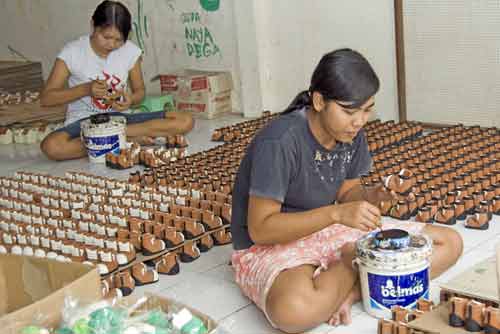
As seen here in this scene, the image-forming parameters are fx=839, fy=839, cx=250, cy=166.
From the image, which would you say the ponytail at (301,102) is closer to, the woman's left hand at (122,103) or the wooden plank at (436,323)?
the wooden plank at (436,323)

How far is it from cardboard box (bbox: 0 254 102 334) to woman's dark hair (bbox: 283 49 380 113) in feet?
2.93

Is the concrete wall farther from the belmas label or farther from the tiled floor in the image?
the belmas label

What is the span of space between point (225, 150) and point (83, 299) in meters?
2.86

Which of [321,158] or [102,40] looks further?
[102,40]

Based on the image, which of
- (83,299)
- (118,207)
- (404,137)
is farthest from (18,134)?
(83,299)

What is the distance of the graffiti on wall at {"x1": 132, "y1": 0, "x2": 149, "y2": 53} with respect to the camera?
6.43m

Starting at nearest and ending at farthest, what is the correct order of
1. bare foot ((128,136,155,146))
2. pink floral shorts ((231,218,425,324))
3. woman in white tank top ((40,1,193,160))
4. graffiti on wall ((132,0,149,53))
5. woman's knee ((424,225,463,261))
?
pink floral shorts ((231,218,425,324)) < woman's knee ((424,225,463,261)) < woman in white tank top ((40,1,193,160)) < bare foot ((128,136,155,146)) < graffiti on wall ((132,0,149,53))

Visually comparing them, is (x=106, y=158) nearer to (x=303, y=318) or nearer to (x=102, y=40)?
(x=102, y=40)

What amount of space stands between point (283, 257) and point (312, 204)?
19 centimetres

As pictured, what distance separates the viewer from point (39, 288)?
196 cm

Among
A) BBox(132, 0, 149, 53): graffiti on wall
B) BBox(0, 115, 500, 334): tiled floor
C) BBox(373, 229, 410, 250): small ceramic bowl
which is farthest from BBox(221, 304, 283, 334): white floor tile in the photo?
BBox(132, 0, 149, 53): graffiti on wall

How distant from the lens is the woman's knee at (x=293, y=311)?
2.40 m

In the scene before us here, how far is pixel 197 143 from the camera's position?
5137 mm

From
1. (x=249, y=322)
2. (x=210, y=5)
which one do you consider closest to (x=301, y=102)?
(x=249, y=322)
